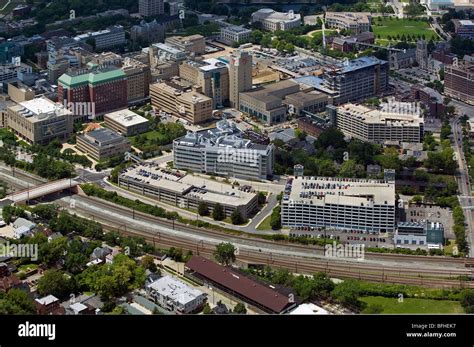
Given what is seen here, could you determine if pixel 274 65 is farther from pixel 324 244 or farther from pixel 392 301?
pixel 392 301

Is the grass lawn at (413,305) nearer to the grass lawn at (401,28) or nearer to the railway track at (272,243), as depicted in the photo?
the railway track at (272,243)

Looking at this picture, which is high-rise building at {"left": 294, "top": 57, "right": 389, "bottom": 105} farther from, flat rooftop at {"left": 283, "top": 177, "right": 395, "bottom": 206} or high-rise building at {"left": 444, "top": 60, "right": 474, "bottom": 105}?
flat rooftop at {"left": 283, "top": 177, "right": 395, "bottom": 206}

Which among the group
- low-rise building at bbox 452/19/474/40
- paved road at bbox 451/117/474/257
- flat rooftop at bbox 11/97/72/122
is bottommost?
paved road at bbox 451/117/474/257

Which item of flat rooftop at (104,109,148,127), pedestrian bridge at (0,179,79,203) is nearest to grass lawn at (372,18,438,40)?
flat rooftop at (104,109,148,127)

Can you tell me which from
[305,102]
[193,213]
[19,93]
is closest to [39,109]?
[19,93]

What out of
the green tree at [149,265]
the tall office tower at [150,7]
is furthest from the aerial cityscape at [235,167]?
the tall office tower at [150,7]
